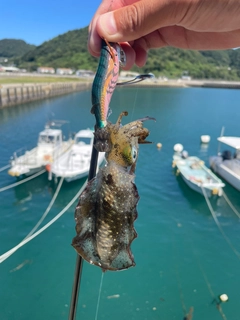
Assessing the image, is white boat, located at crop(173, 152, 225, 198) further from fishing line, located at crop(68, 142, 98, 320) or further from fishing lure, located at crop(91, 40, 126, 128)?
fishing lure, located at crop(91, 40, 126, 128)

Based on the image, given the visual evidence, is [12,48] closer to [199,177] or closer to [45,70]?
[45,70]

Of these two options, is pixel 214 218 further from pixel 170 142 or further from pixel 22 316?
pixel 170 142

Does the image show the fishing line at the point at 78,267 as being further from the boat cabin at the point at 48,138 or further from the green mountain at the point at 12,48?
the green mountain at the point at 12,48

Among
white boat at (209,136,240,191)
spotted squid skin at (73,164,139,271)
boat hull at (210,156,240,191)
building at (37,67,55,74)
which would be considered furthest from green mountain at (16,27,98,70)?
spotted squid skin at (73,164,139,271)

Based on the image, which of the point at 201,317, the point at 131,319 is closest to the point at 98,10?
the point at 131,319

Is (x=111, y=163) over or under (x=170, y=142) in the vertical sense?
over

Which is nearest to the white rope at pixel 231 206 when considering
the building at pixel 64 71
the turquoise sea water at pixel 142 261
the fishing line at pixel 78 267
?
the turquoise sea water at pixel 142 261
